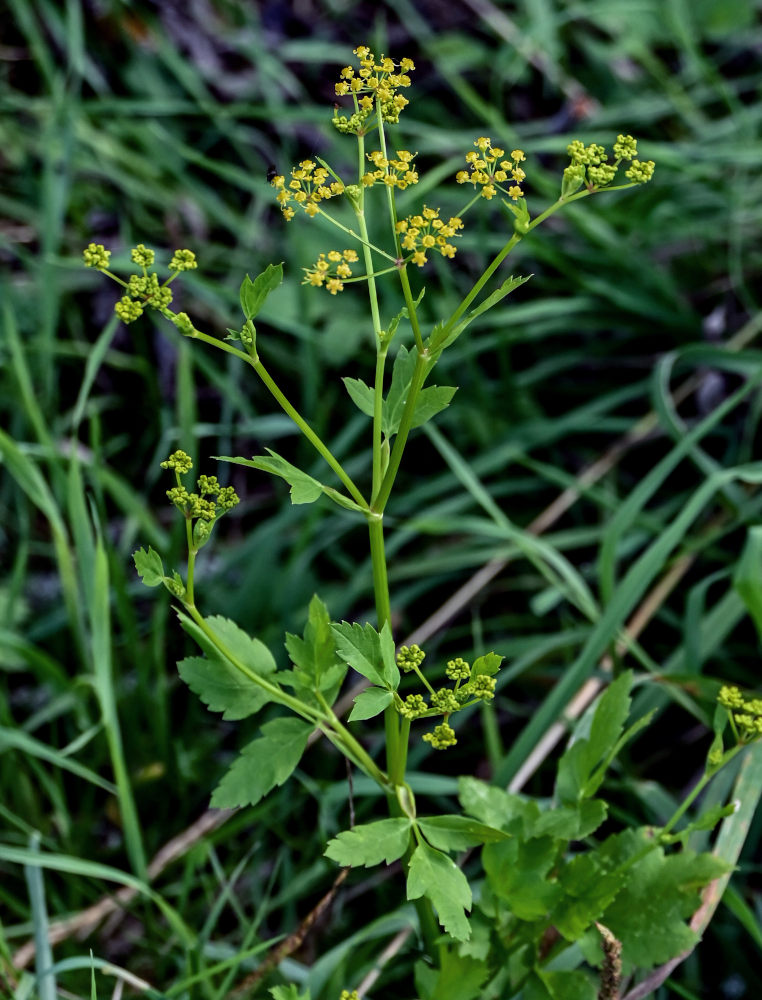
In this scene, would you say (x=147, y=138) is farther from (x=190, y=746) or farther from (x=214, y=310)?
(x=190, y=746)

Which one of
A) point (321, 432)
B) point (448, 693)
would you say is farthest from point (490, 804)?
point (321, 432)

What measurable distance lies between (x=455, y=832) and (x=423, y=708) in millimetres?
248

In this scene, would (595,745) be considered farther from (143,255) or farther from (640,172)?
(143,255)

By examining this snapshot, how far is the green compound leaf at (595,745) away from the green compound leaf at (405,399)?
0.64 meters

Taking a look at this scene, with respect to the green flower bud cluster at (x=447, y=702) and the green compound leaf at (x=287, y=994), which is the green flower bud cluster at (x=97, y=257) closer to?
the green flower bud cluster at (x=447, y=702)

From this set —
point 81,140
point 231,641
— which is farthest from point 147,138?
point 231,641

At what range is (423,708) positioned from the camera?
140 centimetres

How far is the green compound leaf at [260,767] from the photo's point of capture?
155 cm

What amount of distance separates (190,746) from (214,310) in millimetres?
1594

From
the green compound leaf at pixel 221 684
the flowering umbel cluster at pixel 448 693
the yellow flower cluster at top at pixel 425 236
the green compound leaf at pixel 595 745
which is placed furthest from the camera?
the green compound leaf at pixel 595 745

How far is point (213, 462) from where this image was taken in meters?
3.13

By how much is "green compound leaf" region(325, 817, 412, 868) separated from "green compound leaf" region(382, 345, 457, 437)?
59 centimetres

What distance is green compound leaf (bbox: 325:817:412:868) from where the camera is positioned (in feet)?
4.68

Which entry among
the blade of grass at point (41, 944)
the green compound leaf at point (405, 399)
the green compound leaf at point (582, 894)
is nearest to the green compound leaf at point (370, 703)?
the green compound leaf at point (405, 399)
